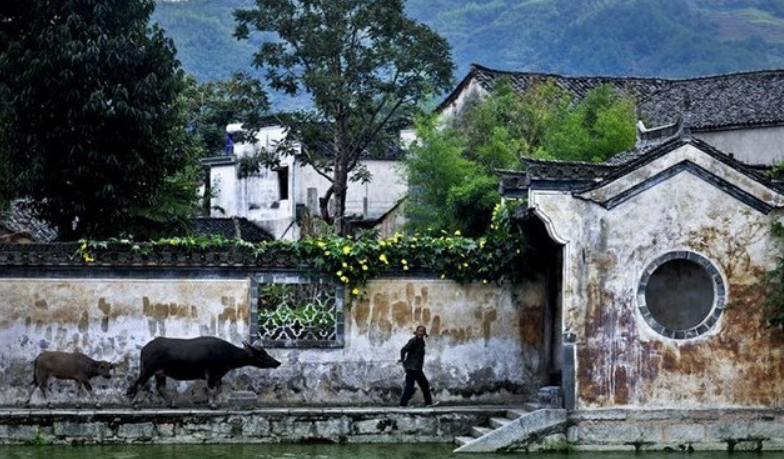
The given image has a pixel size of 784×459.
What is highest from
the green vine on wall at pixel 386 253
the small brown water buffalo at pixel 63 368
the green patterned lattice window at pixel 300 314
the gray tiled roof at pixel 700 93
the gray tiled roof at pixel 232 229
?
the gray tiled roof at pixel 700 93

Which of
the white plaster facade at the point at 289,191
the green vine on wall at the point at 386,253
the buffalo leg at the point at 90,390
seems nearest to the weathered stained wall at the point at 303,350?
the buffalo leg at the point at 90,390

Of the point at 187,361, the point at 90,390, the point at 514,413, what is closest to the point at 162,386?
the point at 187,361

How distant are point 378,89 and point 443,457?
2542 centimetres

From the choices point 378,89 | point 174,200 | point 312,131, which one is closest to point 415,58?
point 378,89

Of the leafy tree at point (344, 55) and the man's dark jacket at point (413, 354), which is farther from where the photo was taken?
the leafy tree at point (344, 55)

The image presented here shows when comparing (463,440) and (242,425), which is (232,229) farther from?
(463,440)

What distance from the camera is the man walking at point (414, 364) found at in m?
22.5

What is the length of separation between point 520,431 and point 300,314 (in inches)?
171

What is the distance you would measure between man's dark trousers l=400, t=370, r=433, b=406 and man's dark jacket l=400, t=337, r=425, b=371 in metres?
0.09

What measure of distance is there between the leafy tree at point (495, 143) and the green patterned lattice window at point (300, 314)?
41.9 ft

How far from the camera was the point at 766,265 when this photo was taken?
853 inches

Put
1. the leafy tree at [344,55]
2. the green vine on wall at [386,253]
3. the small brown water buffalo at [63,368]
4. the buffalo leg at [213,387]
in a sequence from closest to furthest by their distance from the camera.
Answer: the small brown water buffalo at [63,368] → the buffalo leg at [213,387] → the green vine on wall at [386,253] → the leafy tree at [344,55]

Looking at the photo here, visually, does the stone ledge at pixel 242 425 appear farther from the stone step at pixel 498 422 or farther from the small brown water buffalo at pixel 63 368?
the small brown water buffalo at pixel 63 368

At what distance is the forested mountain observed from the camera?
5487 inches
